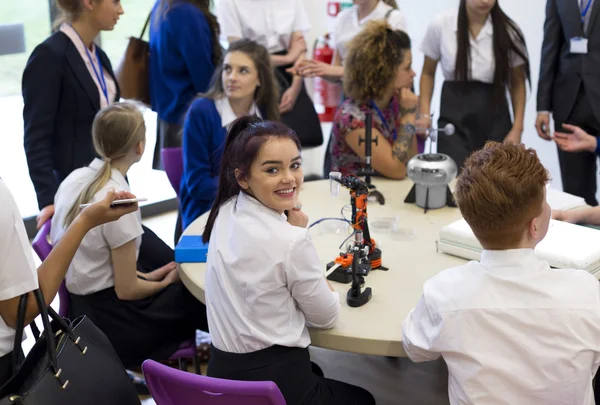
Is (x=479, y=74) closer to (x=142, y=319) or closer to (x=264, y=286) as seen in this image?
(x=142, y=319)

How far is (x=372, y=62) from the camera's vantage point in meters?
3.02

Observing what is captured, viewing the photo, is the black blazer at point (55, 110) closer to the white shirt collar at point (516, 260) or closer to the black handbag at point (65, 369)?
the black handbag at point (65, 369)

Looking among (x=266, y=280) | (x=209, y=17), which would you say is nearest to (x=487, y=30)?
(x=209, y=17)

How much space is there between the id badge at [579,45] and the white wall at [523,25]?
2.79 feet

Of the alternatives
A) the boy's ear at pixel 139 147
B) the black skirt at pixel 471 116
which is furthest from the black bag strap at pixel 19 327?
the black skirt at pixel 471 116

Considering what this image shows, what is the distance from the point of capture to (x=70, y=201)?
2277mm

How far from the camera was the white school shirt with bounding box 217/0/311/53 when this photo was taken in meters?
3.81

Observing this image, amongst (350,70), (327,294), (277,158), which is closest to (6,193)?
(277,158)

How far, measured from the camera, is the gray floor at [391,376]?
9.14ft

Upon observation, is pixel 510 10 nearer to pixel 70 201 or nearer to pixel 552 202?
pixel 552 202

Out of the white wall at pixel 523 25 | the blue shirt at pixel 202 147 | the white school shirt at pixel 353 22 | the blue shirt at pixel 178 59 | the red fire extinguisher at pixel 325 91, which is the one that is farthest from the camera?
the white wall at pixel 523 25

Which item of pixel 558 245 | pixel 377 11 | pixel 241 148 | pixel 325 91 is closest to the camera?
pixel 241 148

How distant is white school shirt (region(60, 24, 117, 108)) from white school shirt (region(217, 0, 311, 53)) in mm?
956

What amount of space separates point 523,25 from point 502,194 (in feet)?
11.6
